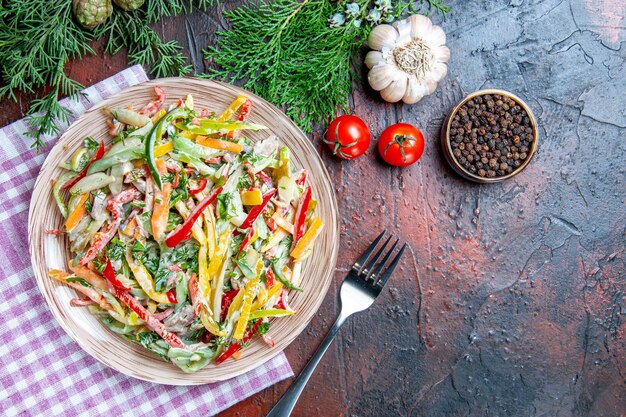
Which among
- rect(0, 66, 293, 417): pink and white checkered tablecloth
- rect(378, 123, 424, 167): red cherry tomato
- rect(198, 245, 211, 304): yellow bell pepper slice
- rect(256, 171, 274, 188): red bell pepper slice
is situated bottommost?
rect(0, 66, 293, 417): pink and white checkered tablecloth

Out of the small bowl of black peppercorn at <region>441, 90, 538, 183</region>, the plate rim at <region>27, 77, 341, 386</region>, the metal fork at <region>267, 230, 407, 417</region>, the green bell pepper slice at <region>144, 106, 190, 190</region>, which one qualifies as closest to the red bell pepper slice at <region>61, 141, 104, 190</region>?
the plate rim at <region>27, 77, 341, 386</region>

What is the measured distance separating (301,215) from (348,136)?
0.49 m

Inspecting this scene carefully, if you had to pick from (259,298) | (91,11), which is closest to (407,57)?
(259,298)

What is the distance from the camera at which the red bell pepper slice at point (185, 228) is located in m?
2.70

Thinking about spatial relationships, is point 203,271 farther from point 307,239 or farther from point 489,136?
point 489,136

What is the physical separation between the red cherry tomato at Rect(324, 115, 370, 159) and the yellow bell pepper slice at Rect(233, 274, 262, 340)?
0.82 meters

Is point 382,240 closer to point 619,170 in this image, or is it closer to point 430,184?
point 430,184

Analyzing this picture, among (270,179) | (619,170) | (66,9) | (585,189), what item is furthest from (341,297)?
(66,9)

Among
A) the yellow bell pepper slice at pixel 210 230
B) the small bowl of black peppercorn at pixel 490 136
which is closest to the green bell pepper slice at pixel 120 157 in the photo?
the yellow bell pepper slice at pixel 210 230

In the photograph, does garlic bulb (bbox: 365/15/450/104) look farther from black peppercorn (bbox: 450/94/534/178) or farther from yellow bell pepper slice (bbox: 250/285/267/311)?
yellow bell pepper slice (bbox: 250/285/267/311)

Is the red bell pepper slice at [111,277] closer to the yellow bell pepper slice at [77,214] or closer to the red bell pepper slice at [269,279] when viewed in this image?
the yellow bell pepper slice at [77,214]

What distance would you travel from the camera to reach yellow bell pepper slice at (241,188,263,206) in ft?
9.12

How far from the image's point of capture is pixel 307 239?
9.70 ft

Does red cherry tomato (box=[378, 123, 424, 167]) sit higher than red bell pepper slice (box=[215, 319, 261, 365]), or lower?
higher
